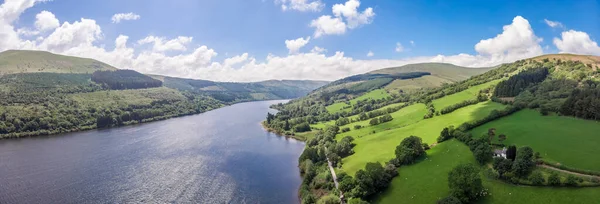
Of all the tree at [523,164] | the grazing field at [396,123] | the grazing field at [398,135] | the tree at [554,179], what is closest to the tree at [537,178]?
A: the tree at [554,179]

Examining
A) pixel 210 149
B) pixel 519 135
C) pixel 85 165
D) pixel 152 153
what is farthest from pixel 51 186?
pixel 519 135

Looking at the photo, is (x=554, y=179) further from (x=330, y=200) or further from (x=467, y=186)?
(x=330, y=200)

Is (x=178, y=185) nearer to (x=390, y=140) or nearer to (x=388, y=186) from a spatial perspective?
(x=388, y=186)

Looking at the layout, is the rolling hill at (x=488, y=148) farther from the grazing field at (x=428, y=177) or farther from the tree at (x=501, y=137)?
the tree at (x=501, y=137)

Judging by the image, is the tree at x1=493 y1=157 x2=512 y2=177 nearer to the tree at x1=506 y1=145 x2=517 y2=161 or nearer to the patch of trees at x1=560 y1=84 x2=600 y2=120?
the tree at x1=506 y1=145 x2=517 y2=161

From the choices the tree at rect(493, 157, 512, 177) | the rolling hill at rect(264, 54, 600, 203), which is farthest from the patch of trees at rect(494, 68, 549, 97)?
the tree at rect(493, 157, 512, 177)

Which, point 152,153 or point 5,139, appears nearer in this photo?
point 152,153

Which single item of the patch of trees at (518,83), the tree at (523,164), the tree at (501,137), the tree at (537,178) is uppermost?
the patch of trees at (518,83)
